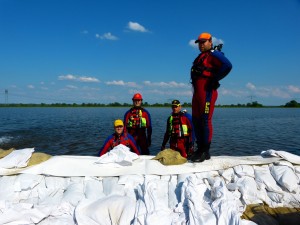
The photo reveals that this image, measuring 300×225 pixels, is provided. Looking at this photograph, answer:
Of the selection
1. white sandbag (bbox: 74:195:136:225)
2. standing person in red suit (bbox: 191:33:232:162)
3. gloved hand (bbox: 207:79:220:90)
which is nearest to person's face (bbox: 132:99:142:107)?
standing person in red suit (bbox: 191:33:232:162)

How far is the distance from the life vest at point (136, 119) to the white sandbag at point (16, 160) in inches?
109

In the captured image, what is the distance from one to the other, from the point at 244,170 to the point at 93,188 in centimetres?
231

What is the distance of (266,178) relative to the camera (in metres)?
3.71

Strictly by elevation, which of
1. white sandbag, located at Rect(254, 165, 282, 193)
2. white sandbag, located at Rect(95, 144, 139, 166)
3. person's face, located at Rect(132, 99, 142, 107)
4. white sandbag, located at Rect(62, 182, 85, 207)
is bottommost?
white sandbag, located at Rect(62, 182, 85, 207)

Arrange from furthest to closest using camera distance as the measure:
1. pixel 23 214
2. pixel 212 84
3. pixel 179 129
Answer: pixel 179 129 < pixel 212 84 < pixel 23 214

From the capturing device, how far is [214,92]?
13.4ft

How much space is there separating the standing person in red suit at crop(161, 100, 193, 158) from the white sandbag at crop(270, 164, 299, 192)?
223cm

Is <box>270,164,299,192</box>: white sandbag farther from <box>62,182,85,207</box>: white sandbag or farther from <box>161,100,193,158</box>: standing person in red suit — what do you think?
<box>62,182,85,207</box>: white sandbag

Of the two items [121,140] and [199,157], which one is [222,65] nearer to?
[199,157]

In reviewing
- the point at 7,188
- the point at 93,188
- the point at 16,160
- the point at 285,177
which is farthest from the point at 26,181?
the point at 285,177

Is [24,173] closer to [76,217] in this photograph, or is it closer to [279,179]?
[76,217]

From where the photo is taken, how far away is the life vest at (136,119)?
6.48 m

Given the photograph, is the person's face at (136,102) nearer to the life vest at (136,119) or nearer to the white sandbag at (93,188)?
the life vest at (136,119)

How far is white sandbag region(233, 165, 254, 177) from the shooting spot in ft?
12.5
